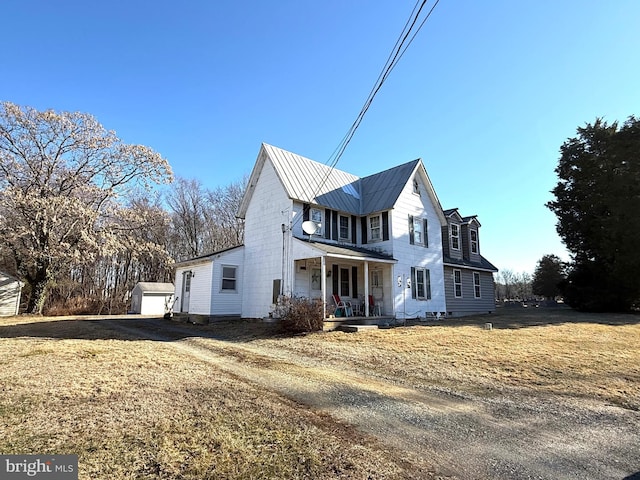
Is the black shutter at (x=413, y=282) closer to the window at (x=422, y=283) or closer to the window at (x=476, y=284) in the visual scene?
the window at (x=422, y=283)

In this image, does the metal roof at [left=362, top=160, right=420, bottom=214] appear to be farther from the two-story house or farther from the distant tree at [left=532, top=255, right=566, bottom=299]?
the distant tree at [left=532, top=255, right=566, bottom=299]

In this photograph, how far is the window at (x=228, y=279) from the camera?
18.7 meters

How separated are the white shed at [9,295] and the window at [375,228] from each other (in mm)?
25774

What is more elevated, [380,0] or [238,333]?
[380,0]

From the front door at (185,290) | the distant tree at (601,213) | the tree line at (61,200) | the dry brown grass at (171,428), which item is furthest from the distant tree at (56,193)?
the distant tree at (601,213)

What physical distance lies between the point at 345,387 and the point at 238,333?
8743mm

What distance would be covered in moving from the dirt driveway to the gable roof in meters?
11.6

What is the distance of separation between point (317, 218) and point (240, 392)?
12.9 meters

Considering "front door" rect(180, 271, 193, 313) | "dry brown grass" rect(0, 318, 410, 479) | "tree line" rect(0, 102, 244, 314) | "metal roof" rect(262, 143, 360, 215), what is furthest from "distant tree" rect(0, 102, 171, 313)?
"dry brown grass" rect(0, 318, 410, 479)

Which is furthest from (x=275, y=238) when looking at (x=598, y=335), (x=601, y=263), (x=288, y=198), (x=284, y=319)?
(x=601, y=263)

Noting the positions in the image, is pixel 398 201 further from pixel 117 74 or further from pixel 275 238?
pixel 117 74

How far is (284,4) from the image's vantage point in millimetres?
9836

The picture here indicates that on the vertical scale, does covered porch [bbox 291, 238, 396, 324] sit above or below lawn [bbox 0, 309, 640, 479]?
above

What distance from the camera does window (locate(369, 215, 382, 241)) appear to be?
19.1 m
